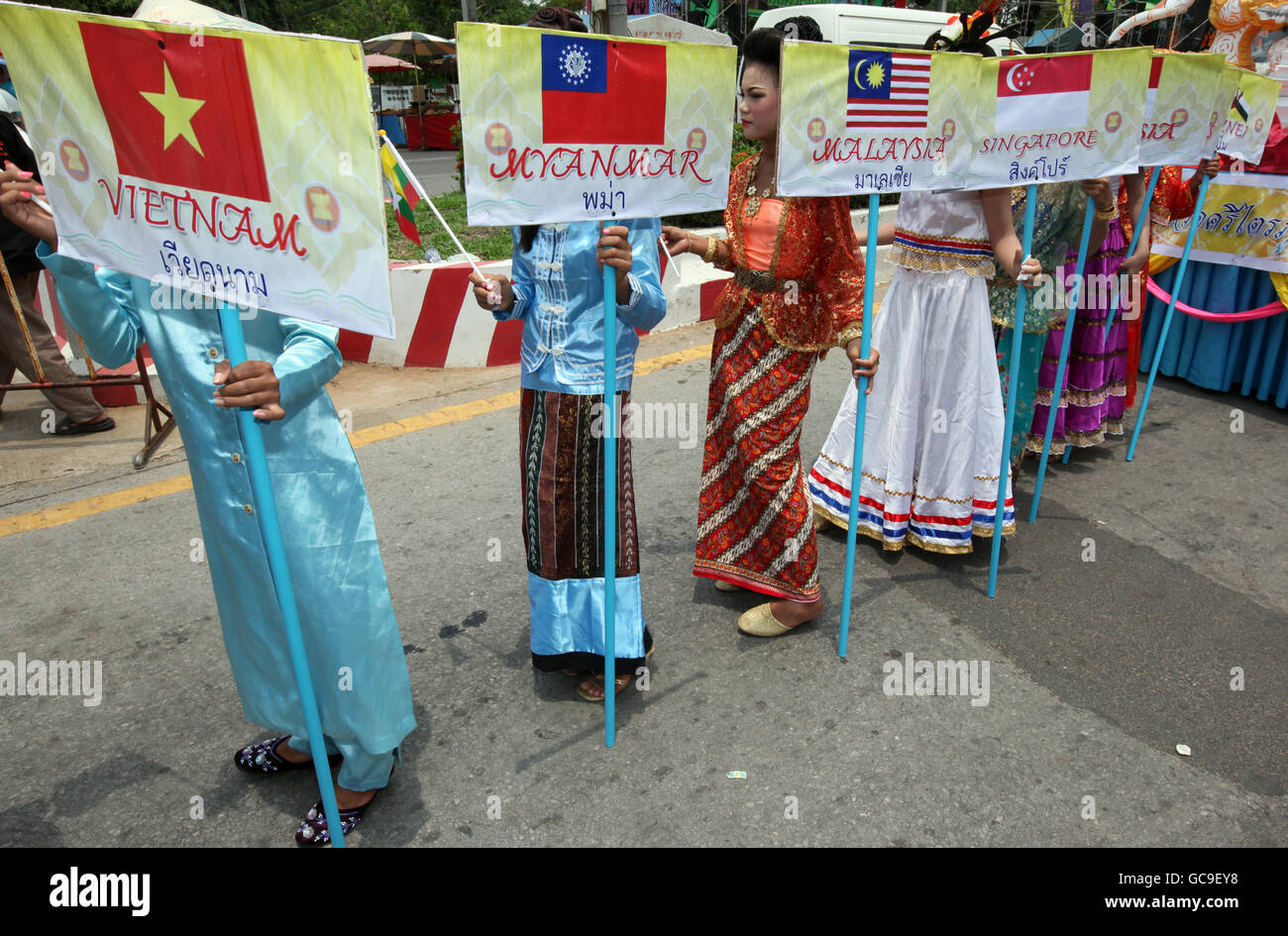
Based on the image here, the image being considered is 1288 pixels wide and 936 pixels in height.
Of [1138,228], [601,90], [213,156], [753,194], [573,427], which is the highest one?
[601,90]

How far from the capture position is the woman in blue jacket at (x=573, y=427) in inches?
91.6

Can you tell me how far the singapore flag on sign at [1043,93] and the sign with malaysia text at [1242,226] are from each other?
2.53m

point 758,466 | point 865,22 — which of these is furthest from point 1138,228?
point 865,22

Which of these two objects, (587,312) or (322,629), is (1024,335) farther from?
(322,629)

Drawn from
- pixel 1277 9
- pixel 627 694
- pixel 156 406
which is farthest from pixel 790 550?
pixel 1277 9

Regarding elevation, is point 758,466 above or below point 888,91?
below

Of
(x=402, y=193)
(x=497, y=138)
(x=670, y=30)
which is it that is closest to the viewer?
(x=497, y=138)

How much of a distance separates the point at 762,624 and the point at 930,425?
117cm

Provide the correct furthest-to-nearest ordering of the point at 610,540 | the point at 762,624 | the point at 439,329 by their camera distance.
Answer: the point at 439,329 < the point at 762,624 < the point at 610,540

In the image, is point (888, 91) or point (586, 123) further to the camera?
point (888, 91)

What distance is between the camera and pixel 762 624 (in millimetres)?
3035

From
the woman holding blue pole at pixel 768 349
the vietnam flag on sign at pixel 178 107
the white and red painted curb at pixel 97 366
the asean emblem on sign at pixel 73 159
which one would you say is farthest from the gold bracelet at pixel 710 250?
the white and red painted curb at pixel 97 366

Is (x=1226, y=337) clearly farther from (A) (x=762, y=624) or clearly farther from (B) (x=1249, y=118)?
(A) (x=762, y=624)

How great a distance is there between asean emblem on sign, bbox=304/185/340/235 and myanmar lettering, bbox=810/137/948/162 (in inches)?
55.8
